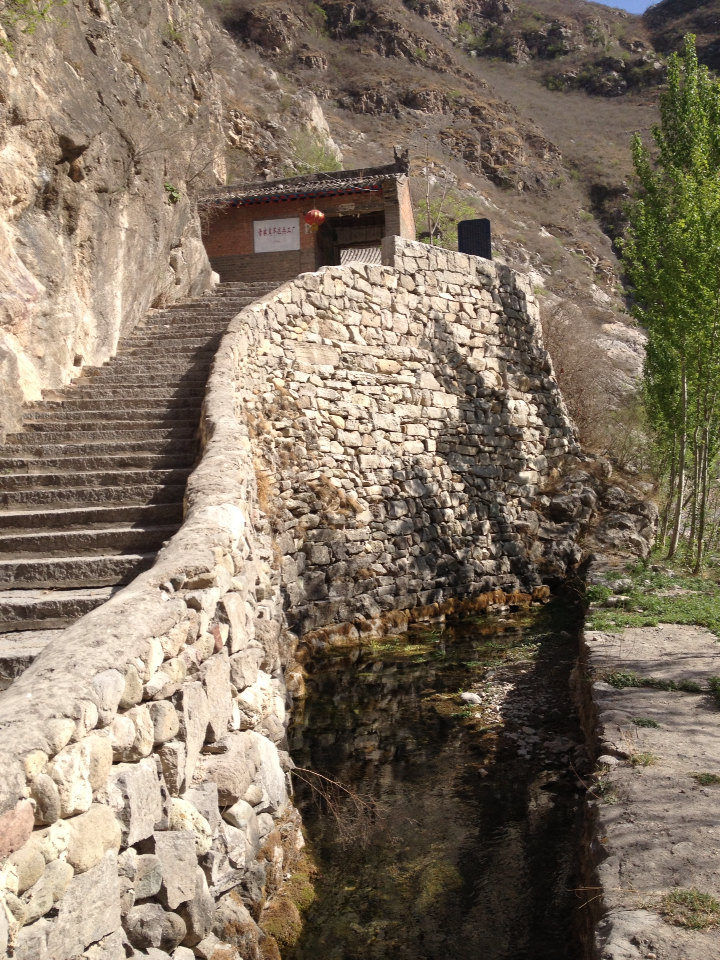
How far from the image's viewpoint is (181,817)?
3320 mm

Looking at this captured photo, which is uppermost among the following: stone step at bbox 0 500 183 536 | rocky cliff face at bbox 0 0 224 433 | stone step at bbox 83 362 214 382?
rocky cliff face at bbox 0 0 224 433

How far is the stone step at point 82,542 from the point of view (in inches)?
223

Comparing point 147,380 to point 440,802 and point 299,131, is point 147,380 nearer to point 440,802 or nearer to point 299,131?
point 440,802

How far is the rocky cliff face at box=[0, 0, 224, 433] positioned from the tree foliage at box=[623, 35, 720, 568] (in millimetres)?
7921

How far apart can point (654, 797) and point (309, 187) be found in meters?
17.9

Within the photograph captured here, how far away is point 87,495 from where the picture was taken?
637 centimetres

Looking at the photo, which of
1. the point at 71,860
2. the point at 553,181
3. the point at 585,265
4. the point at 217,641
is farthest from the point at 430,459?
the point at 553,181

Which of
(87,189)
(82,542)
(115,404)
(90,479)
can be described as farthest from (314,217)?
(82,542)

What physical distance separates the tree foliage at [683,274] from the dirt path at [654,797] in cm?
669

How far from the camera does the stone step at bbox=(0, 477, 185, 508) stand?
6.35 meters

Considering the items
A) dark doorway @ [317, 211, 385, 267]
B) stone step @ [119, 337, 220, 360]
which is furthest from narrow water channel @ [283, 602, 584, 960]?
dark doorway @ [317, 211, 385, 267]

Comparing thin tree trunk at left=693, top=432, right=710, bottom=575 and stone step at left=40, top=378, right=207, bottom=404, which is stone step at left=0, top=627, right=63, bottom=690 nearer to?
stone step at left=40, top=378, right=207, bottom=404

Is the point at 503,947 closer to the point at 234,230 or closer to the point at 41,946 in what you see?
the point at 41,946

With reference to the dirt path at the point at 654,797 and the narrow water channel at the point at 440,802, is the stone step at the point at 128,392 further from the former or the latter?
the dirt path at the point at 654,797
